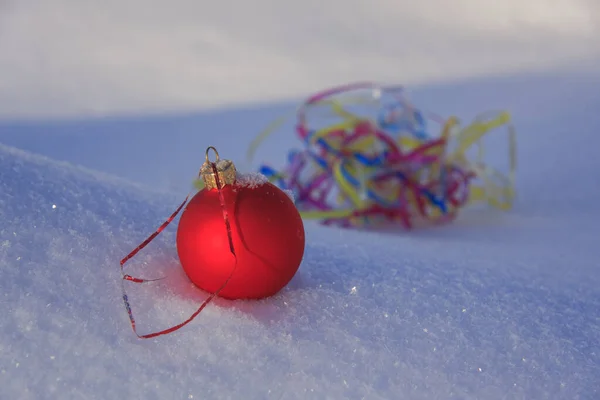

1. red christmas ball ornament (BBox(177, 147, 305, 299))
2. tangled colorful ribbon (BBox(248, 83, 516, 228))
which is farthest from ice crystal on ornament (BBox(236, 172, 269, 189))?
tangled colorful ribbon (BBox(248, 83, 516, 228))

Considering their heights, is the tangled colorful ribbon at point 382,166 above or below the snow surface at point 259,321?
below

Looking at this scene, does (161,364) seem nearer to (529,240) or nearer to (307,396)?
(307,396)

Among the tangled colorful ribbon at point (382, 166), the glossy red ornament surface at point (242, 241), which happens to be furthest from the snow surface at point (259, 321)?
the tangled colorful ribbon at point (382, 166)

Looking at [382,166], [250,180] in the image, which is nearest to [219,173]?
[250,180]

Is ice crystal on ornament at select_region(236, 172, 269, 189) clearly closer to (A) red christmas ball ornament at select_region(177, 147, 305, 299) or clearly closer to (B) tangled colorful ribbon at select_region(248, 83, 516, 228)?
(A) red christmas ball ornament at select_region(177, 147, 305, 299)

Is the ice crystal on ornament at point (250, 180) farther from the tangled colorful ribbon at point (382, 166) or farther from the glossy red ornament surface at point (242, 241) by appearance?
the tangled colorful ribbon at point (382, 166)
